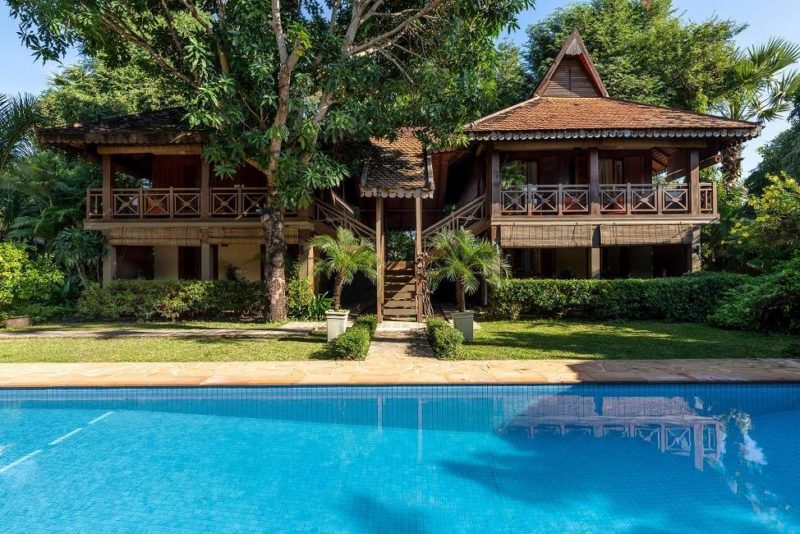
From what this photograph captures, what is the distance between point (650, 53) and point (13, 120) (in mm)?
24155

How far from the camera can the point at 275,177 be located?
10.3 m

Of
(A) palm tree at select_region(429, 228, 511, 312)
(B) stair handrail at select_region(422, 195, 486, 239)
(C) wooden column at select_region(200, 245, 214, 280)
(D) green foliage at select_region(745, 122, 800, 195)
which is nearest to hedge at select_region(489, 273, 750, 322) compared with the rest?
(B) stair handrail at select_region(422, 195, 486, 239)

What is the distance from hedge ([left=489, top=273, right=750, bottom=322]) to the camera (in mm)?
11984

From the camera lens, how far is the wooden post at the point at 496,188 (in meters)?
13.5

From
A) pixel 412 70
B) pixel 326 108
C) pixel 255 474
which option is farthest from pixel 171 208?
pixel 255 474

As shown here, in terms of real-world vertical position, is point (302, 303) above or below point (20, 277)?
below

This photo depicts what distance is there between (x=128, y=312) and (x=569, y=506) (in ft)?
41.8

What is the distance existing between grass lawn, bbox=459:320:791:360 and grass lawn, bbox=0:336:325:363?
327 cm

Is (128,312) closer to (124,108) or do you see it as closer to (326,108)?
(326,108)

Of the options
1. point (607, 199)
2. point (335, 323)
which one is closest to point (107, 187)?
point (335, 323)

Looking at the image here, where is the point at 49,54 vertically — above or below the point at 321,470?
above

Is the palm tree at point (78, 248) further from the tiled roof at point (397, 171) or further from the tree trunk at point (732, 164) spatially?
the tree trunk at point (732, 164)

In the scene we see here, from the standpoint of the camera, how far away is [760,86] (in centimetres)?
1870

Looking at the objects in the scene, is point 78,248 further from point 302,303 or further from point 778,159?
point 778,159
